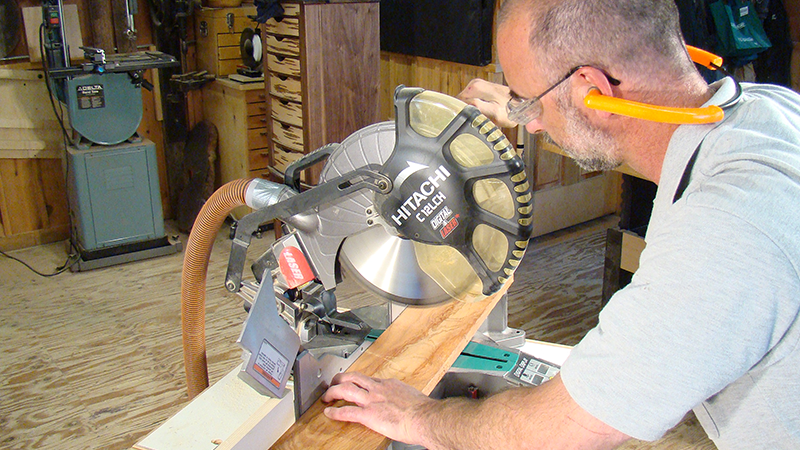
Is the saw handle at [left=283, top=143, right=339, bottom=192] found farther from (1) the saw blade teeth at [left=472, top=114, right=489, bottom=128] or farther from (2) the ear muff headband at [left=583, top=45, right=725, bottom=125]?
(2) the ear muff headband at [left=583, top=45, right=725, bottom=125]

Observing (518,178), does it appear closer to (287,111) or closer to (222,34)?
(287,111)

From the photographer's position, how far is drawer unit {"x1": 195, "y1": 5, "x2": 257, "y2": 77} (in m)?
3.87

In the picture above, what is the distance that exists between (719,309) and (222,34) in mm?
3647

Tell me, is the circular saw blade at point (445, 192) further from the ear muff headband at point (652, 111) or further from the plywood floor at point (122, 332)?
the plywood floor at point (122, 332)

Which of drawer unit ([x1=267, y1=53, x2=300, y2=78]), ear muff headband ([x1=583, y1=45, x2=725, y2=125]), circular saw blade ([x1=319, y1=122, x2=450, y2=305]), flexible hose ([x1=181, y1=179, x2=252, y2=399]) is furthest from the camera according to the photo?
drawer unit ([x1=267, y1=53, x2=300, y2=78])

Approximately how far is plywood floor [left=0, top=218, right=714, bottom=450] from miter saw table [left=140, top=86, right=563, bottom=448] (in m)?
1.21

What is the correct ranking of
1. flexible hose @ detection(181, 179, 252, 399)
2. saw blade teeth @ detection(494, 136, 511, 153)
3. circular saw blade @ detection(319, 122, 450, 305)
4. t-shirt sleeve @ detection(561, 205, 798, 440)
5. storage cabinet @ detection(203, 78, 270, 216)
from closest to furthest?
t-shirt sleeve @ detection(561, 205, 798, 440) < saw blade teeth @ detection(494, 136, 511, 153) < circular saw blade @ detection(319, 122, 450, 305) < flexible hose @ detection(181, 179, 252, 399) < storage cabinet @ detection(203, 78, 270, 216)

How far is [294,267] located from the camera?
1.16 metres

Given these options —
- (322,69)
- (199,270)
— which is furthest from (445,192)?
(322,69)

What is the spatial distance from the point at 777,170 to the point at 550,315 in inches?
93.8

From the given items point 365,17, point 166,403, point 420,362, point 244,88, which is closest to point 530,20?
point 420,362

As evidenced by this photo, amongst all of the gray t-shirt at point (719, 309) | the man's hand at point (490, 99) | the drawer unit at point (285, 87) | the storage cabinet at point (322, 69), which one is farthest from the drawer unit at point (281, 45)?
the gray t-shirt at point (719, 309)

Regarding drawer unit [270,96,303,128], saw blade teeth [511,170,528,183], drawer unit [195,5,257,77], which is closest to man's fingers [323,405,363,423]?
saw blade teeth [511,170,528,183]

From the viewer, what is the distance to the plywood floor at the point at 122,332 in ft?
7.85
